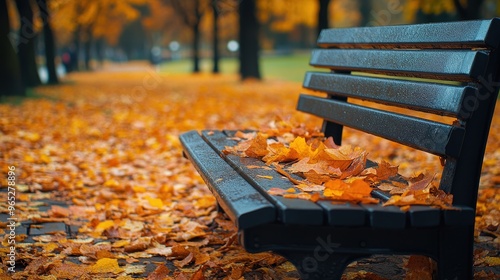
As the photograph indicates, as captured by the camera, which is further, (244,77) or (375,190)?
(244,77)

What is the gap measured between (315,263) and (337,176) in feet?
1.72

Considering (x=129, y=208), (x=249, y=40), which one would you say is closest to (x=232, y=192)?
(x=129, y=208)

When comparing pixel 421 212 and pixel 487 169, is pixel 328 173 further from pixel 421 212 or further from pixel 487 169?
pixel 487 169

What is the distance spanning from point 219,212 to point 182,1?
112ft

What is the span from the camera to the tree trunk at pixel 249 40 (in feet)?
66.7

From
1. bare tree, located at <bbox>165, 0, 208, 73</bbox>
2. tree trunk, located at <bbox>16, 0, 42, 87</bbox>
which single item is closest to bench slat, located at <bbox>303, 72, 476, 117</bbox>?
tree trunk, located at <bbox>16, 0, 42, 87</bbox>

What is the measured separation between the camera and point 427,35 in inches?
107

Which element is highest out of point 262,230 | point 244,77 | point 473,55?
point 473,55

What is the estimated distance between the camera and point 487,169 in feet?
18.1

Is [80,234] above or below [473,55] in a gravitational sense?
below

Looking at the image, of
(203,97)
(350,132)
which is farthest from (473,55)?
(203,97)

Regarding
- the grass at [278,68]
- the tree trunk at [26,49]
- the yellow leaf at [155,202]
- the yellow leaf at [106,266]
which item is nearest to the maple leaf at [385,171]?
the yellow leaf at [106,266]

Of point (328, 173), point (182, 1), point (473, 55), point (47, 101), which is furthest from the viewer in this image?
point (182, 1)

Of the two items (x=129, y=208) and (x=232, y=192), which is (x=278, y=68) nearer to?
(x=129, y=208)
